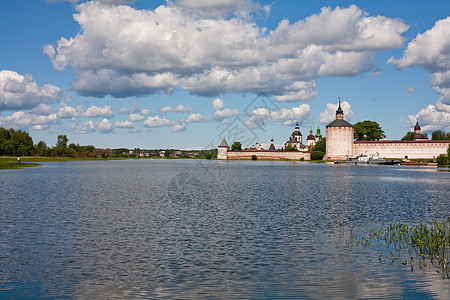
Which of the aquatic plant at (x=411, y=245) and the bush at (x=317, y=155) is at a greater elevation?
the bush at (x=317, y=155)

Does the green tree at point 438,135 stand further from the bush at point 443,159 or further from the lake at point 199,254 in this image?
the lake at point 199,254

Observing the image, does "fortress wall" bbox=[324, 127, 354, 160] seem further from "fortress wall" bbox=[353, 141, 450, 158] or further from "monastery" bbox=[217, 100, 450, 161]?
"fortress wall" bbox=[353, 141, 450, 158]

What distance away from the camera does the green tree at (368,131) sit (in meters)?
162

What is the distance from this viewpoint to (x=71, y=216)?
21.4 metres

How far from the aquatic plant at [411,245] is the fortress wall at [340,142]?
14540 centimetres

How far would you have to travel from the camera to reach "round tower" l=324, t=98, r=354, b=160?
15888 centimetres

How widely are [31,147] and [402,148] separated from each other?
122335 millimetres

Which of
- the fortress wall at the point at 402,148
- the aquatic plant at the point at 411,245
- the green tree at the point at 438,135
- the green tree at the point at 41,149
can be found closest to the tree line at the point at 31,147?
the green tree at the point at 41,149

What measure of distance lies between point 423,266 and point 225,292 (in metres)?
5.83

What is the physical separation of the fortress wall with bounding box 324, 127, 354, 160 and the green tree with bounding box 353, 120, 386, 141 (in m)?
5.81

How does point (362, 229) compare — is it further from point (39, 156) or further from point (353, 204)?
point (39, 156)

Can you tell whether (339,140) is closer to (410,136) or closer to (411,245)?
(410,136)

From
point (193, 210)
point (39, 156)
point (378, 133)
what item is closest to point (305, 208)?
point (193, 210)

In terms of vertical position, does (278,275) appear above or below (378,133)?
below
